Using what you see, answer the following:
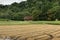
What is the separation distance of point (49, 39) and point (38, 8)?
215 cm

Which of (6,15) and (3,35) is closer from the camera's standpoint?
(3,35)

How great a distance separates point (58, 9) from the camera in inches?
166

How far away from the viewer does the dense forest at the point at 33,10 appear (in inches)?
160

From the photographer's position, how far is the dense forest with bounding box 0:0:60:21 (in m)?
4.07

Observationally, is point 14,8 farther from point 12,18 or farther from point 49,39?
point 49,39

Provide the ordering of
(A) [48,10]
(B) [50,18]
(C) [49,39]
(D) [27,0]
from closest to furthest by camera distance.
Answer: (C) [49,39]
(B) [50,18]
(A) [48,10]
(D) [27,0]

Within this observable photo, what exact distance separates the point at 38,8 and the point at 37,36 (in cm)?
207

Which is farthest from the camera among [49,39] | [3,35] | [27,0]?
[27,0]

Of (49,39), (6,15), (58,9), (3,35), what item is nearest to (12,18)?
(6,15)

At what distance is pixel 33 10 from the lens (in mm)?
4383

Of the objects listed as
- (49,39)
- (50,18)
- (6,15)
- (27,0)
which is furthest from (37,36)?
(27,0)

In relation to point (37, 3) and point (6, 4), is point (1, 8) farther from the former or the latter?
point (37, 3)

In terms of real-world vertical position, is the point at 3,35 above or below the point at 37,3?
below

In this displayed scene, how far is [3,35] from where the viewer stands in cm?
261
